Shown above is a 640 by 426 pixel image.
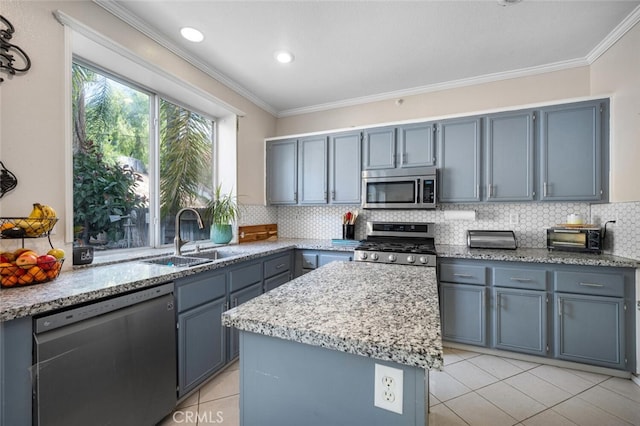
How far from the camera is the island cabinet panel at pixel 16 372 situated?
1.06 metres

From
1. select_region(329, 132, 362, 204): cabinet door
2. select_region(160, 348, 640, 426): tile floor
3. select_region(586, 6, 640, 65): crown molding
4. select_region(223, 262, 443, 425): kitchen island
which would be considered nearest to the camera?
select_region(223, 262, 443, 425): kitchen island

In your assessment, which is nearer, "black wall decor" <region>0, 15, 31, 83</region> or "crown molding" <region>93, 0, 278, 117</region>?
"black wall decor" <region>0, 15, 31, 83</region>

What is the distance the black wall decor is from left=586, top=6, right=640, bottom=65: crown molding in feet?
13.3

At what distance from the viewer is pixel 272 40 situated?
2.33 metres

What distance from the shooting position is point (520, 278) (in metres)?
2.34

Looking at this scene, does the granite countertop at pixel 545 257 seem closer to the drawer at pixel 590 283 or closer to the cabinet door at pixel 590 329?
the drawer at pixel 590 283

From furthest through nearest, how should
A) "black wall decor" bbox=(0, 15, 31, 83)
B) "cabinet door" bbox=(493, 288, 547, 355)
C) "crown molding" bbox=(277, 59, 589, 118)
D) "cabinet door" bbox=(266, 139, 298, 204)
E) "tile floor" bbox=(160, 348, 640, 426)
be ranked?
1. "cabinet door" bbox=(266, 139, 298, 204)
2. "crown molding" bbox=(277, 59, 589, 118)
3. "cabinet door" bbox=(493, 288, 547, 355)
4. "tile floor" bbox=(160, 348, 640, 426)
5. "black wall decor" bbox=(0, 15, 31, 83)

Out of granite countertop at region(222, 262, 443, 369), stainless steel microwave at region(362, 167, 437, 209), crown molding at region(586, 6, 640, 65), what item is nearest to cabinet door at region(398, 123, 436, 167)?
stainless steel microwave at region(362, 167, 437, 209)

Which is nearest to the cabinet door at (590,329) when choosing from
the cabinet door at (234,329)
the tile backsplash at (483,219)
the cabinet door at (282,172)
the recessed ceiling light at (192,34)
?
the tile backsplash at (483,219)

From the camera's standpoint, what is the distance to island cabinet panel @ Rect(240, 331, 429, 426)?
0.72 meters

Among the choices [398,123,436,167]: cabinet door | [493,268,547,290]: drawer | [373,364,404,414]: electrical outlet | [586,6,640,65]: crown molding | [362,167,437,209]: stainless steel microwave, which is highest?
[586,6,640,65]: crown molding

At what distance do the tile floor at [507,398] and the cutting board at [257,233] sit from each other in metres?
1.44

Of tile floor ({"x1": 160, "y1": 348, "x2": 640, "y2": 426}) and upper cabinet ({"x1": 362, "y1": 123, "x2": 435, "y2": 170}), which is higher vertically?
upper cabinet ({"x1": 362, "y1": 123, "x2": 435, "y2": 170})

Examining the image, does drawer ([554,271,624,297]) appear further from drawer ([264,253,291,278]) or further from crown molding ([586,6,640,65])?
drawer ([264,253,291,278])
